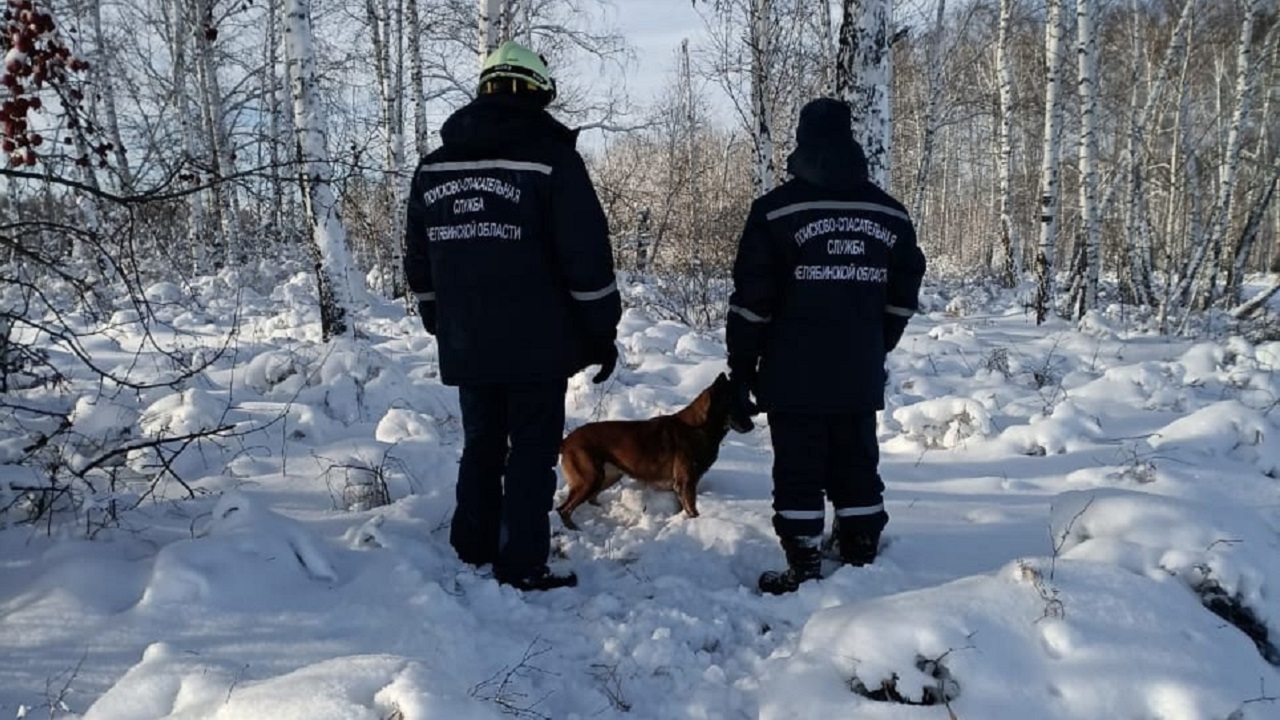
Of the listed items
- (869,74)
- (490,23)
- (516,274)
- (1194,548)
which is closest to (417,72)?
(490,23)

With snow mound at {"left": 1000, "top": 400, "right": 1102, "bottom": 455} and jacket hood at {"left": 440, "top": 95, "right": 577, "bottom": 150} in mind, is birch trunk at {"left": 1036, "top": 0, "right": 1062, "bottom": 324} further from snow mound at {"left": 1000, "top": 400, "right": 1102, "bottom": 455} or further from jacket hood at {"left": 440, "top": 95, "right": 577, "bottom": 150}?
jacket hood at {"left": 440, "top": 95, "right": 577, "bottom": 150}

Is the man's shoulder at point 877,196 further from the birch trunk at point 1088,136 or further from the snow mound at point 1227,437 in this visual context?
the birch trunk at point 1088,136

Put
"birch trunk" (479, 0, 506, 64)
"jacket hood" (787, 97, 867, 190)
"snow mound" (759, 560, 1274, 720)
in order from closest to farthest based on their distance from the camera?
"snow mound" (759, 560, 1274, 720)
"jacket hood" (787, 97, 867, 190)
"birch trunk" (479, 0, 506, 64)

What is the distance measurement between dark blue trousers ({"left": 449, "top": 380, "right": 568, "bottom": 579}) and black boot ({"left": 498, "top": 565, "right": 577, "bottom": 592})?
0.02 metres

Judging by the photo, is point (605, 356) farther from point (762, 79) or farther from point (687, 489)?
point (762, 79)

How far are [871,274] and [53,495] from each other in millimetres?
3499

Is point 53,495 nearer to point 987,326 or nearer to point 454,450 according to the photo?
point 454,450

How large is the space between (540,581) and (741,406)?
1.19 m

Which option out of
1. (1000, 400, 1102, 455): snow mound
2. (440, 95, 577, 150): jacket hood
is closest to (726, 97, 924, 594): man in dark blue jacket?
(440, 95, 577, 150): jacket hood

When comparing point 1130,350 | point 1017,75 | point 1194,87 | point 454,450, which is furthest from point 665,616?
point 1194,87

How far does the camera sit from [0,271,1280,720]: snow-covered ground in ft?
7.17

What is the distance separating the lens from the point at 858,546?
3299 mm

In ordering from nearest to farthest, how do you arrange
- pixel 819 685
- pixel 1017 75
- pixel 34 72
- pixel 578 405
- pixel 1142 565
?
1. pixel 819 685
2. pixel 1142 565
3. pixel 34 72
4. pixel 578 405
5. pixel 1017 75

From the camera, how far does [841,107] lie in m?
3.04
